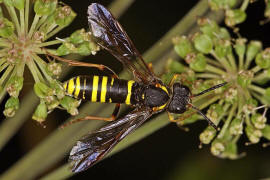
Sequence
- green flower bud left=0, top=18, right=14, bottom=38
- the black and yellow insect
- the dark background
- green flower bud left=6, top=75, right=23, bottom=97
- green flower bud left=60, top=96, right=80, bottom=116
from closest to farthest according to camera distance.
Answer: green flower bud left=0, top=18, right=14, bottom=38, green flower bud left=6, top=75, right=23, bottom=97, the black and yellow insect, green flower bud left=60, top=96, right=80, bottom=116, the dark background

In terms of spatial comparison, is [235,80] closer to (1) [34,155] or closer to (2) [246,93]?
(2) [246,93]

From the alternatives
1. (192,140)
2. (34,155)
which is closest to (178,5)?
(192,140)

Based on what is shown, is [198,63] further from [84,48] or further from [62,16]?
[62,16]

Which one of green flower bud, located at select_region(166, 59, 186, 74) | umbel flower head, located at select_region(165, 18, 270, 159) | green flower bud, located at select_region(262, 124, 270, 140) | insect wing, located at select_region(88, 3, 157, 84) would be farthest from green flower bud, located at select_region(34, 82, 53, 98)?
green flower bud, located at select_region(262, 124, 270, 140)

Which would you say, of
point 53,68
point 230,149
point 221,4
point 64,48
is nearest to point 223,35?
point 221,4

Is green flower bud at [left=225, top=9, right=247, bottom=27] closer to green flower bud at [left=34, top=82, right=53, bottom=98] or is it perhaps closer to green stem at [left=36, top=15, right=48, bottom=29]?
green stem at [left=36, top=15, right=48, bottom=29]

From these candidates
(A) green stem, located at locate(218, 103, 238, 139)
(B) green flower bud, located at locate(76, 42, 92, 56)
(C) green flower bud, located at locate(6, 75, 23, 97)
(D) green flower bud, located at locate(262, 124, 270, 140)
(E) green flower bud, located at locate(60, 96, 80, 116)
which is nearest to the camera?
(C) green flower bud, located at locate(6, 75, 23, 97)

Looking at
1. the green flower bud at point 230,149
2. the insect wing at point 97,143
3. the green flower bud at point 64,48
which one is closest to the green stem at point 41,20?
the green flower bud at point 64,48
